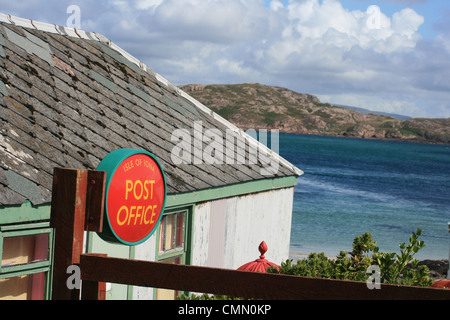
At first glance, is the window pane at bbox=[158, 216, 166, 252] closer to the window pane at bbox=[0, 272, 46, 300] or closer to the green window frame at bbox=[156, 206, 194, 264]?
the green window frame at bbox=[156, 206, 194, 264]

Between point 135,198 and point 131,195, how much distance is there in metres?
0.05

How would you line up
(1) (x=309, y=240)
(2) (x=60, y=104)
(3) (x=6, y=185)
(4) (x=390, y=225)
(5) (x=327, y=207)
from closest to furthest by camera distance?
(3) (x=6, y=185) → (2) (x=60, y=104) → (1) (x=309, y=240) → (4) (x=390, y=225) → (5) (x=327, y=207)

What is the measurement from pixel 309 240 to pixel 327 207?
1689cm

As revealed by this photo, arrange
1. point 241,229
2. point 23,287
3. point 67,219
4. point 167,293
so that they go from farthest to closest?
point 241,229 → point 167,293 → point 23,287 → point 67,219

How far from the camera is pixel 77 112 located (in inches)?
313

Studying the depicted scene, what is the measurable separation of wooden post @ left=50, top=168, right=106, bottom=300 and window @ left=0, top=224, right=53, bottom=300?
7.52 ft

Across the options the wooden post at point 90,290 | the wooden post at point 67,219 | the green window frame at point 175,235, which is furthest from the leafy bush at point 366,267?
the wooden post at point 67,219

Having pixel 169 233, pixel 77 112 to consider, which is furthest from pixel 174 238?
pixel 77 112

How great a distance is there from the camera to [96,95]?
8742 millimetres

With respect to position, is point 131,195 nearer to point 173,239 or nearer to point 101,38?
point 173,239

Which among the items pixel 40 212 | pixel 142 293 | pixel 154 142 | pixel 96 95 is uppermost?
pixel 96 95

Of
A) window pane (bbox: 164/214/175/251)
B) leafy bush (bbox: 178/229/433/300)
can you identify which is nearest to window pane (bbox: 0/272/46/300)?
leafy bush (bbox: 178/229/433/300)
